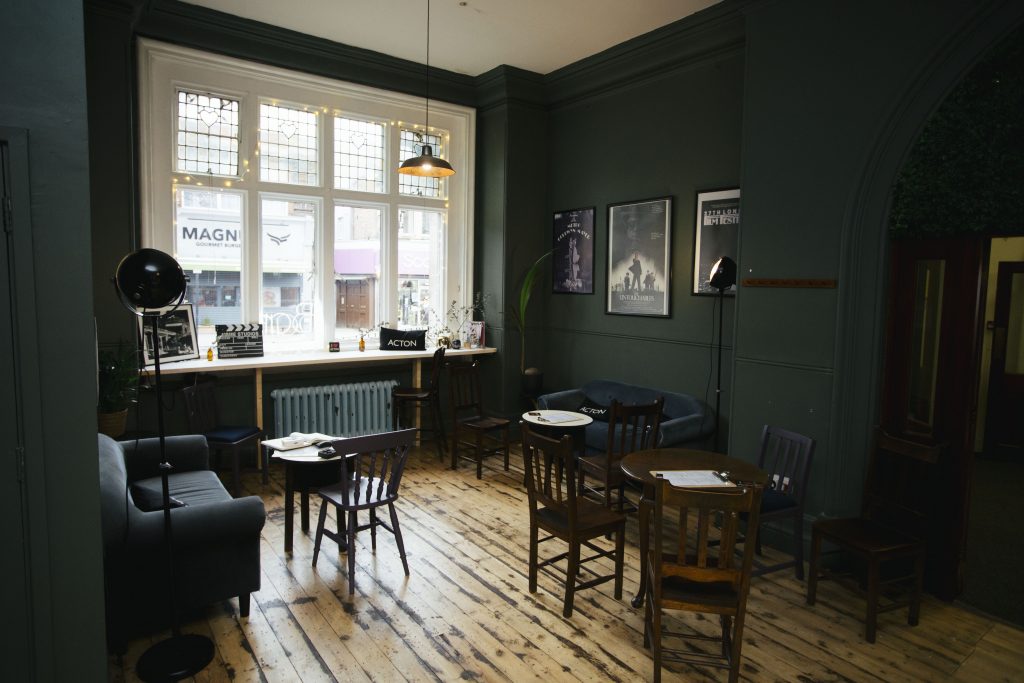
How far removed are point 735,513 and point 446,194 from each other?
561 cm

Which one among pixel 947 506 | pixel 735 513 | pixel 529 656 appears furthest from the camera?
pixel 947 506

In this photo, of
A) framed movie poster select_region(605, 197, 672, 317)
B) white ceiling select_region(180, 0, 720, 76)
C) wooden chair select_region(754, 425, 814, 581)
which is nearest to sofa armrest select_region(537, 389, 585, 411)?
framed movie poster select_region(605, 197, 672, 317)

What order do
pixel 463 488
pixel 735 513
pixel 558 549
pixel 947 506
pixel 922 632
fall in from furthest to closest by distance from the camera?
pixel 463 488
pixel 558 549
pixel 947 506
pixel 922 632
pixel 735 513

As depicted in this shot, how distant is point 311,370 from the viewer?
21.5ft

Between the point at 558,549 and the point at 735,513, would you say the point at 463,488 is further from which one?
the point at 735,513

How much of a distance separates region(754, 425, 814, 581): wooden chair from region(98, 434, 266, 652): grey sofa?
9.16ft

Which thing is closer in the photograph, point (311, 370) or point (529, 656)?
point (529, 656)

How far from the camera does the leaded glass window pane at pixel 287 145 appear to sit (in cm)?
629

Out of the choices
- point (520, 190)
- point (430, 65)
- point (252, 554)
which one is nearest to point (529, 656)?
point (252, 554)

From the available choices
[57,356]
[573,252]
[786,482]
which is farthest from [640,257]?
[57,356]

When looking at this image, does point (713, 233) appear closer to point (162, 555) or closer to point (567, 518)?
point (567, 518)

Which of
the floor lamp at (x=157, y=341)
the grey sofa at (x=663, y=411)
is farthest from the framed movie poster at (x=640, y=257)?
the floor lamp at (x=157, y=341)

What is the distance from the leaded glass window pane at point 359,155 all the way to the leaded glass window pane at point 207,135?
1003 mm

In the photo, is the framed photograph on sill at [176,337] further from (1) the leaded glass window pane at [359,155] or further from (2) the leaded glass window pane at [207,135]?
(1) the leaded glass window pane at [359,155]
